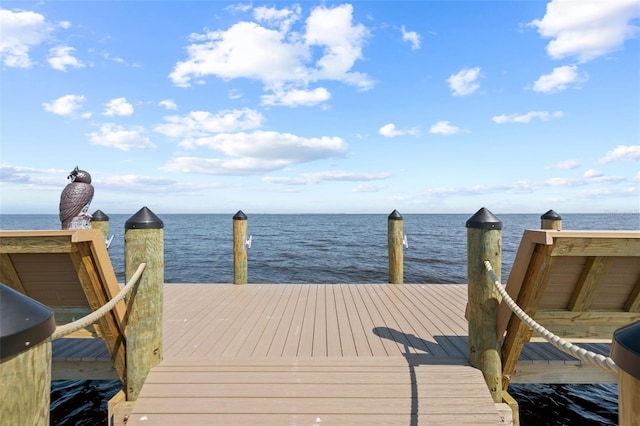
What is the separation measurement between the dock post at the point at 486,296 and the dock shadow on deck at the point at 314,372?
0.53ft

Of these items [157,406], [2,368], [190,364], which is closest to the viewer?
[2,368]

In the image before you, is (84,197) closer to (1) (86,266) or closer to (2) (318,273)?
(1) (86,266)

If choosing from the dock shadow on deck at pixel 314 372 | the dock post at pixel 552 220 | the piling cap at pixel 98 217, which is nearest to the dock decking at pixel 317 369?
the dock shadow on deck at pixel 314 372

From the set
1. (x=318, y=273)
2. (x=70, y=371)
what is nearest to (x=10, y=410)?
(x=70, y=371)

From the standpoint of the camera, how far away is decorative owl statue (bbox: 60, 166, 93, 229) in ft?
13.6

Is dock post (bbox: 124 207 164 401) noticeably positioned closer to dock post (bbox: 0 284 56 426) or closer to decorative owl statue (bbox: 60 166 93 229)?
decorative owl statue (bbox: 60 166 93 229)

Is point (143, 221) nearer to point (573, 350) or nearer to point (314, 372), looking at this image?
point (314, 372)

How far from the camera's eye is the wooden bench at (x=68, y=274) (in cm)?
263

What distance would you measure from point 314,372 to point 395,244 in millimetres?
4486

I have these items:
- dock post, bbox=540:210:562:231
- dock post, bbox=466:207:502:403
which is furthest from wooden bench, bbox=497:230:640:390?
dock post, bbox=540:210:562:231

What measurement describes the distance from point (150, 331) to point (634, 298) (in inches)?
178

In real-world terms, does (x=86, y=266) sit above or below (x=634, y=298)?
above

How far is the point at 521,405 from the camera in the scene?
5.21 meters

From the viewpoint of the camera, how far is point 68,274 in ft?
9.49
